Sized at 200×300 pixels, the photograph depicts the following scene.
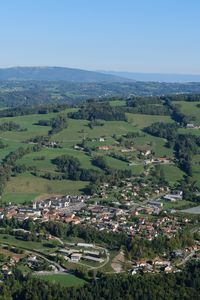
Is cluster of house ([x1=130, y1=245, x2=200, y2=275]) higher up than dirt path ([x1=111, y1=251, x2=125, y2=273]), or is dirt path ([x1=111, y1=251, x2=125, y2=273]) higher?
cluster of house ([x1=130, y1=245, x2=200, y2=275])

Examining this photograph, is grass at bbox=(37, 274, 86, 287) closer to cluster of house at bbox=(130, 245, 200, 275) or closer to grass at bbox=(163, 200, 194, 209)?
cluster of house at bbox=(130, 245, 200, 275)

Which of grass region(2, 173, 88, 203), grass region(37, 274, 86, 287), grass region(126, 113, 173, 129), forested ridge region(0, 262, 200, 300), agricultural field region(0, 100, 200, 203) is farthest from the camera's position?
grass region(126, 113, 173, 129)

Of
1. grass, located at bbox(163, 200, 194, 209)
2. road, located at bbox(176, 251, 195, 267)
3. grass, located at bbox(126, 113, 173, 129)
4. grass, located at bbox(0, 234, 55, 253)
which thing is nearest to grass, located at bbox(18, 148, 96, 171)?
grass, located at bbox(163, 200, 194, 209)

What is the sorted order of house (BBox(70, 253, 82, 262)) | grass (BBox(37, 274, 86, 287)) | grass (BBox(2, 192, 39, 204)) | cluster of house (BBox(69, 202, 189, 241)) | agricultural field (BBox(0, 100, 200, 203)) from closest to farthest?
grass (BBox(37, 274, 86, 287)), house (BBox(70, 253, 82, 262)), cluster of house (BBox(69, 202, 189, 241)), grass (BBox(2, 192, 39, 204)), agricultural field (BBox(0, 100, 200, 203))

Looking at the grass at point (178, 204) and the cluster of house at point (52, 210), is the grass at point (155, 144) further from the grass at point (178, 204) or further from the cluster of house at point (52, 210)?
the cluster of house at point (52, 210)

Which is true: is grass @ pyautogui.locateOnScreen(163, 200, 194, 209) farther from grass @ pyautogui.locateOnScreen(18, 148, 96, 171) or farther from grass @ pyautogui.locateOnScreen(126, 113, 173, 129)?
grass @ pyautogui.locateOnScreen(126, 113, 173, 129)

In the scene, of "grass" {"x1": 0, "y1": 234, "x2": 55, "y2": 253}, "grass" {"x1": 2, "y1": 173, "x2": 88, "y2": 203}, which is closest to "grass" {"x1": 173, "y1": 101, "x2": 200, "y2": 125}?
"grass" {"x1": 2, "y1": 173, "x2": 88, "y2": 203}

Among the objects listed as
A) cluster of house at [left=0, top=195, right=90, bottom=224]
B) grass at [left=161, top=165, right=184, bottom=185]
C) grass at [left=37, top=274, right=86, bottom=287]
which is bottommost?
cluster of house at [left=0, top=195, right=90, bottom=224]

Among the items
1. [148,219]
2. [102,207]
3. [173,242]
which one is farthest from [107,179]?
[173,242]

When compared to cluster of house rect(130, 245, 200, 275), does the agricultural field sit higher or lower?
higher

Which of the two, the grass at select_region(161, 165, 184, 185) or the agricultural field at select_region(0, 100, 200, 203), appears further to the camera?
the grass at select_region(161, 165, 184, 185)
